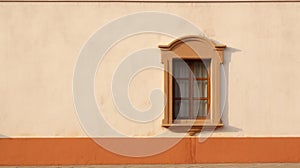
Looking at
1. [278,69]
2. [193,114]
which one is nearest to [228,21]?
[278,69]

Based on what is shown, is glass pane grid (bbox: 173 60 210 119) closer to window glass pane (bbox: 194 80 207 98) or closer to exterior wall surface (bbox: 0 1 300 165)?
window glass pane (bbox: 194 80 207 98)

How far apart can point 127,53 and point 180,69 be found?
3.96 feet

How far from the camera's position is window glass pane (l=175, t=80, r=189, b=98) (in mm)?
10575

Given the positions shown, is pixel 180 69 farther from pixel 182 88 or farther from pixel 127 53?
pixel 127 53

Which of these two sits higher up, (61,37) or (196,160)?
(61,37)

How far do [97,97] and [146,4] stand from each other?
224cm

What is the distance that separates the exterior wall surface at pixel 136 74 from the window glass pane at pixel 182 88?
443 millimetres

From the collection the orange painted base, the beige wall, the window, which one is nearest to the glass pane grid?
the window

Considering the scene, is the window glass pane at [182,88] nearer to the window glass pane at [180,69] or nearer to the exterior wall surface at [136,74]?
the window glass pane at [180,69]

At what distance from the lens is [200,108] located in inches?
418

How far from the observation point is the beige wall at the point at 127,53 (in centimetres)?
1034

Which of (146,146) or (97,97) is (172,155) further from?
(97,97)

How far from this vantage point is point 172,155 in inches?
409

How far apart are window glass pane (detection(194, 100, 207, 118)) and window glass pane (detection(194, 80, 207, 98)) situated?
0.13 m
